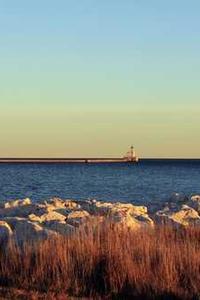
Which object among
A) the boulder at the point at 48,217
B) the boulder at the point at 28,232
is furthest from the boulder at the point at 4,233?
the boulder at the point at 48,217

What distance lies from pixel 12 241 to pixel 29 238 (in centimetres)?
90

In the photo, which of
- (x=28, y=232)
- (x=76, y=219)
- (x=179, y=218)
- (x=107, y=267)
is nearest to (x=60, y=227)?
(x=28, y=232)

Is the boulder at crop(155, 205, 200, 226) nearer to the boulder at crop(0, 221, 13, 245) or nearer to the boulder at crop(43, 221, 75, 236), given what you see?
the boulder at crop(43, 221, 75, 236)

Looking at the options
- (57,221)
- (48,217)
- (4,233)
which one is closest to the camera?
(4,233)

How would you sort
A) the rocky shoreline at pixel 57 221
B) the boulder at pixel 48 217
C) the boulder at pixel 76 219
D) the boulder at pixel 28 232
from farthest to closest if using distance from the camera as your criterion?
the boulder at pixel 48 217, the boulder at pixel 76 219, the rocky shoreline at pixel 57 221, the boulder at pixel 28 232

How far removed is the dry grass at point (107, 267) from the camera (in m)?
11.4

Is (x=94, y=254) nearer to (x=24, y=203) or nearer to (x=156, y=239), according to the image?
(x=156, y=239)

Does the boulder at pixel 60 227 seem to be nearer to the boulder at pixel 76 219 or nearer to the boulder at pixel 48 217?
the boulder at pixel 76 219

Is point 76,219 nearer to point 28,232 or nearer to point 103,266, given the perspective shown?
point 28,232

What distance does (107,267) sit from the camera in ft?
39.8

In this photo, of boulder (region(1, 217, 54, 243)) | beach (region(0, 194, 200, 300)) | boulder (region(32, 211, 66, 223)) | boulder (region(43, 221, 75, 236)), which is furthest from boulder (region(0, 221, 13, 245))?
boulder (region(32, 211, 66, 223))

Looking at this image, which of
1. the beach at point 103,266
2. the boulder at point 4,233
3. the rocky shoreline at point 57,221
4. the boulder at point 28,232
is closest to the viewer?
the beach at point 103,266

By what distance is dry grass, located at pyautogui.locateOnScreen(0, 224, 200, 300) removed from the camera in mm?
11422

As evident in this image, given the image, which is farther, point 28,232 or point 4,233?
point 4,233
